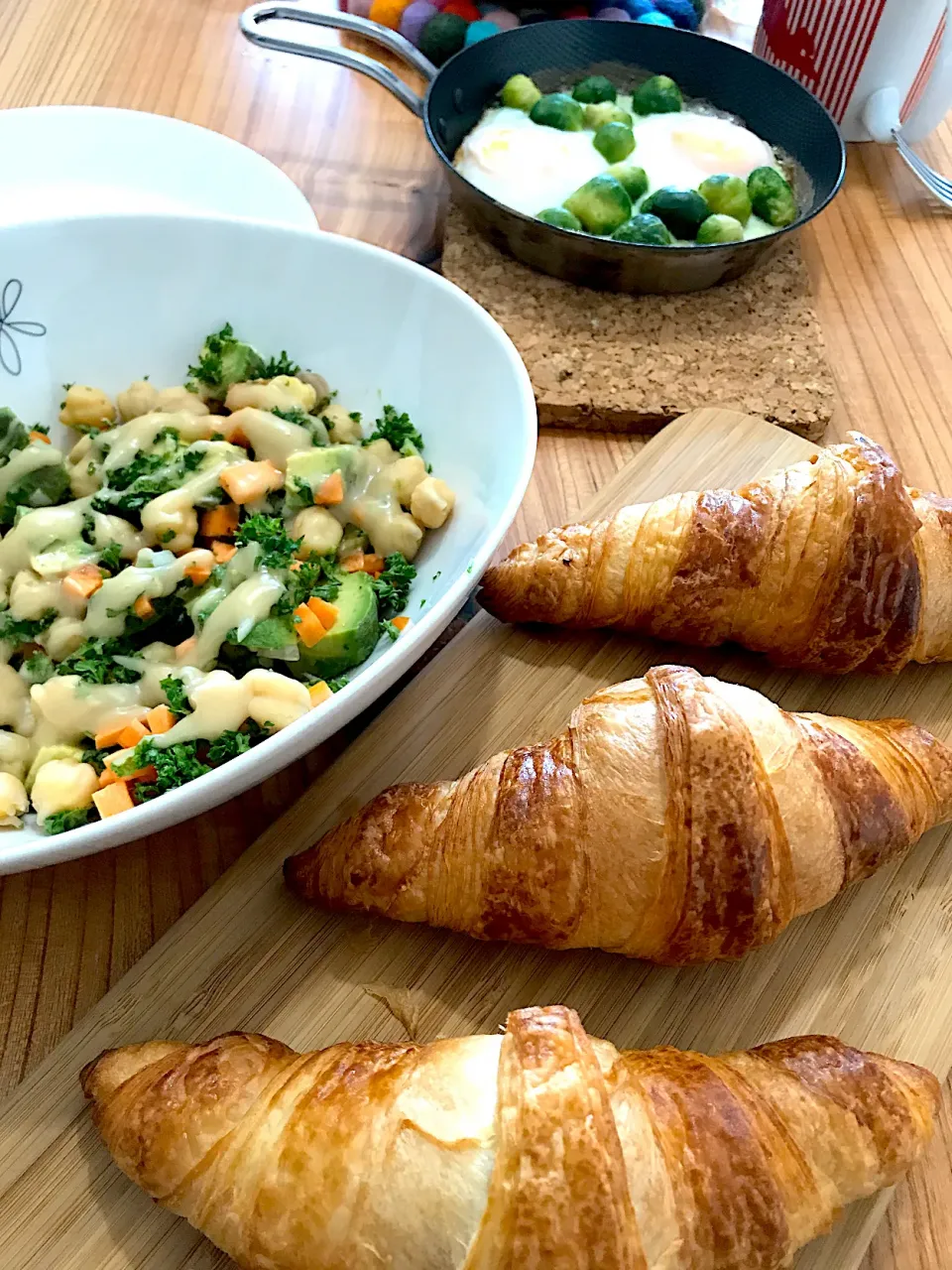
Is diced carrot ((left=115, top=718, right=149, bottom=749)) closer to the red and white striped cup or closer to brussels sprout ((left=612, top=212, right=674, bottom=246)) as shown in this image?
brussels sprout ((left=612, top=212, right=674, bottom=246))

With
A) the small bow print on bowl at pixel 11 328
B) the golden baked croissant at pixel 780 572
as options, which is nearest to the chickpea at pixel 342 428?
the golden baked croissant at pixel 780 572

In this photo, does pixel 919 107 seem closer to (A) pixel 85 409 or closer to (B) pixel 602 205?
(B) pixel 602 205

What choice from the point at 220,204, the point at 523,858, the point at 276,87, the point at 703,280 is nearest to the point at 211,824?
the point at 523,858

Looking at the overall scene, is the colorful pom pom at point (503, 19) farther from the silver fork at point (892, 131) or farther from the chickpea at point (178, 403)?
the chickpea at point (178, 403)

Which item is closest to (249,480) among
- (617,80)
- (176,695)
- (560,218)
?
(176,695)

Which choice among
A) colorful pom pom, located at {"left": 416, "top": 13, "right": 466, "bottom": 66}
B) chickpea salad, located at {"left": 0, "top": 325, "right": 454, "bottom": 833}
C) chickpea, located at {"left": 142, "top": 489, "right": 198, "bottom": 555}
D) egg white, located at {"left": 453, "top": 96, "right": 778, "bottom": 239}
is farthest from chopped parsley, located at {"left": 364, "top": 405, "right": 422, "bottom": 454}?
colorful pom pom, located at {"left": 416, "top": 13, "right": 466, "bottom": 66}

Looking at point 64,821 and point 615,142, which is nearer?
point 64,821
